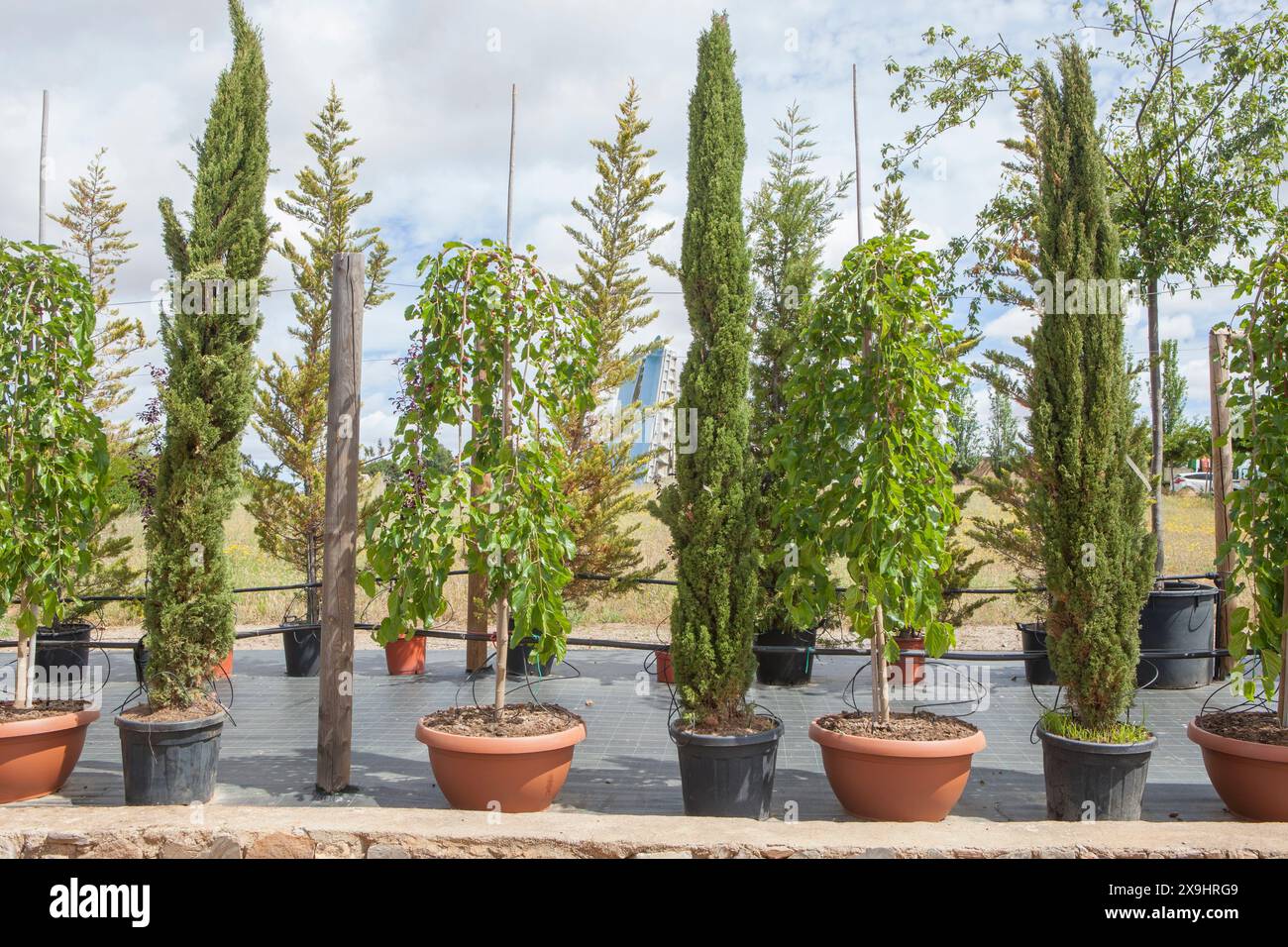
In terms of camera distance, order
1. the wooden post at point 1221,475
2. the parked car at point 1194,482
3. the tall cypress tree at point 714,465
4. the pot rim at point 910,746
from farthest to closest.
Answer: the parked car at point 1194,482 → the wooden post at point 1221,475 → the tall cypress tree at point 714,465 → the pot rim at point 910,746

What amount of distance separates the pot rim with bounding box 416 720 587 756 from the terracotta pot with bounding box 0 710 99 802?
5.74 feet

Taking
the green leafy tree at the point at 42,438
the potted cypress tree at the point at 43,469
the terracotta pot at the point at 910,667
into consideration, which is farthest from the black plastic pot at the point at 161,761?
the terracotta pot at the point at 910,667

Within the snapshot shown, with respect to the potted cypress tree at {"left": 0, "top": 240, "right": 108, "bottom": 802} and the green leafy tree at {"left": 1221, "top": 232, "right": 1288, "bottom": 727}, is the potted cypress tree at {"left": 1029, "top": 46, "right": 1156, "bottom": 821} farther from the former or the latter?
the potted cypress tree at {"left": 0, "top": 240, "right": 108, "bottom": 802}

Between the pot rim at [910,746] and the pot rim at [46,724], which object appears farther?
the pot rim at [46,724]

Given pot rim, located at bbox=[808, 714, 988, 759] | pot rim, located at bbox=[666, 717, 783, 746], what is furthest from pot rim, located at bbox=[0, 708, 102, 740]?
pot rim, located at bbox=[808, 714, 988, 759]

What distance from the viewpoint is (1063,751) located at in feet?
12.9

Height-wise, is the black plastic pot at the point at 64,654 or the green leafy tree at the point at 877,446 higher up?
the green leafy tree at the point at 877,446

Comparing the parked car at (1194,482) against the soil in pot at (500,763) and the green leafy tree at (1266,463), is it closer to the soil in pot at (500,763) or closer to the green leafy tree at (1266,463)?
the green leafy tree at (1266,463)

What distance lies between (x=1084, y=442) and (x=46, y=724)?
4.96 m

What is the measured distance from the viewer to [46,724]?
4.08m

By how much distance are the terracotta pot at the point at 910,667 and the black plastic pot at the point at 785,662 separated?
68 cm

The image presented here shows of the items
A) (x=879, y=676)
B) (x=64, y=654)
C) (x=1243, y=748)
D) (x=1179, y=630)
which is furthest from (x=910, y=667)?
(x=64, y=654)

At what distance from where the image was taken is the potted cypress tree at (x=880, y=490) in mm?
3887
